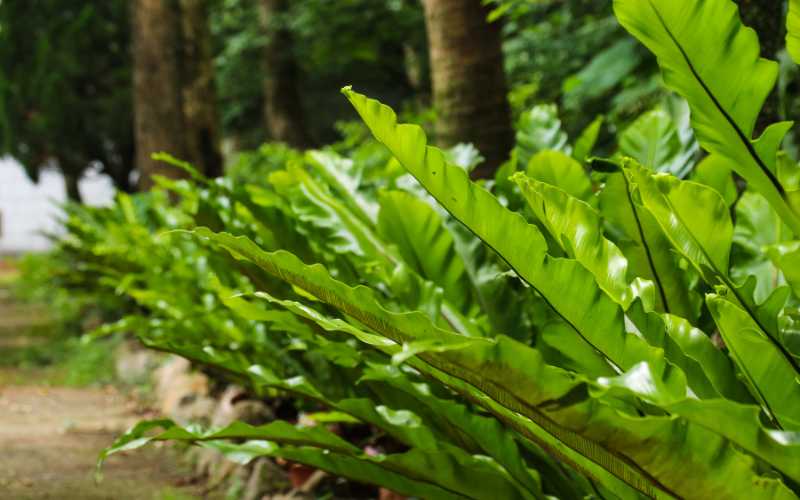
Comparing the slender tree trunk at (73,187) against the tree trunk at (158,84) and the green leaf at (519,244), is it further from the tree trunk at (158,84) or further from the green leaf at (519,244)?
the green leaf at (519,244)

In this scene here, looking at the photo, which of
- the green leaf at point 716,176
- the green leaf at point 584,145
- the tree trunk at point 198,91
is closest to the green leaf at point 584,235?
the green leaf at point 716,176

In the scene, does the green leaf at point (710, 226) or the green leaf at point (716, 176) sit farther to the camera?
the green leaf at point (716, 176)

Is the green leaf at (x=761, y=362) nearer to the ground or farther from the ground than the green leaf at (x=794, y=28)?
nearer to the ground

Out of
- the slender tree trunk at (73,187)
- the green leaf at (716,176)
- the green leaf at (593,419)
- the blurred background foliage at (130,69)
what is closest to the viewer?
the green leaf at (593,419)

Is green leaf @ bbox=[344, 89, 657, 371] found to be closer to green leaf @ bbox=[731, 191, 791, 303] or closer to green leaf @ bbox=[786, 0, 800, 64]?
green leaf @ bbox=[786, 0, 800, 64]

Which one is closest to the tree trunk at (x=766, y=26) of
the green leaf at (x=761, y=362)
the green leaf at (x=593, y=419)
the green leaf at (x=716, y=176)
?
the green leaf at (x=716, y=176)

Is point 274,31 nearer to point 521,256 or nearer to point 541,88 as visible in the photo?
point 541,88

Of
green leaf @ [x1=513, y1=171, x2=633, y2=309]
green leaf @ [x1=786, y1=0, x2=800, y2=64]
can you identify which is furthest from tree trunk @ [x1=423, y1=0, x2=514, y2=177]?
green leaf @ [x1=786, y1=0, x2=800, y2=64]

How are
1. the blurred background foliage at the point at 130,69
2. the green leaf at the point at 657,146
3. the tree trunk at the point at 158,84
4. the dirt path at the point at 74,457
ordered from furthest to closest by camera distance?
1. the blurred background foliage at the point at 130,69
2. the tree trunk at the point at 158,84
3. the dirt path at the point at 74,457
4. the green leaf at the point at 657,146

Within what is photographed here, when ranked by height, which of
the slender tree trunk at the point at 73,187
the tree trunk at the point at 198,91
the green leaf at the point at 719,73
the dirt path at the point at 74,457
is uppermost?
the green leaf at the point at 719,73

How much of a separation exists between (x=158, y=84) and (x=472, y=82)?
590 cm

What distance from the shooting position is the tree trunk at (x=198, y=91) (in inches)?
369

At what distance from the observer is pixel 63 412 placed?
20.7 ft

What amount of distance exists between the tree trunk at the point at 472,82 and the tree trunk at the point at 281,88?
29.2ft
